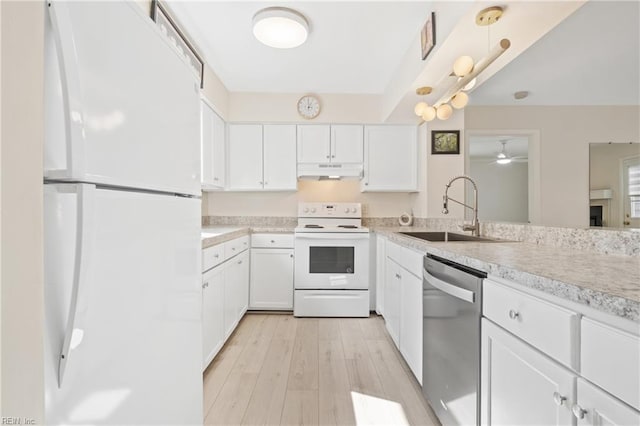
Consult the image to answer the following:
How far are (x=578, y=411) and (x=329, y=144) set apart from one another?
9.47 feet

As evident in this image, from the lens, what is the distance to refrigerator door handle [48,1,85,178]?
51cm

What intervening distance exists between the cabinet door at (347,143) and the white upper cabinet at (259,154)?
0.47m

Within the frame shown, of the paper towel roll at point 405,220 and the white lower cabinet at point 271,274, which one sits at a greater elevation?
the paper towel roll at point 405,220

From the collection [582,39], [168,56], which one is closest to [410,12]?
[582,39]

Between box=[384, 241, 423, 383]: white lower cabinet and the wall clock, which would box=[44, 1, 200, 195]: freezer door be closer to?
box=[384, 241, 423, 383]: white lower cabinet

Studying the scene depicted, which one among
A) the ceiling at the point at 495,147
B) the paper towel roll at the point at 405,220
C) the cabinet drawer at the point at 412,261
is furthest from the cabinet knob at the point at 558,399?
the ceiling at the point at 495,147

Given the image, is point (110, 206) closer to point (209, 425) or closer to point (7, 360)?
point (7, 360)

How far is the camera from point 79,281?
21.5 inches

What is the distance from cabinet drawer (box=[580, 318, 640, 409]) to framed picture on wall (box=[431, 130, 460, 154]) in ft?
8.54

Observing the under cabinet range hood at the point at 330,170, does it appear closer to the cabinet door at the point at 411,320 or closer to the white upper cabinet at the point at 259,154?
the white upper cabinet at the point at 259,154

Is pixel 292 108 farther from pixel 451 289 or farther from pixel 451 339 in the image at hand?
pixel 451 339

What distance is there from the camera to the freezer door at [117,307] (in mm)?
539

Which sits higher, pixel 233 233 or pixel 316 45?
pixel 316 45

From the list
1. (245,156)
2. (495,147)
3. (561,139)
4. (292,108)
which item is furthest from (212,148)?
(495,147)
